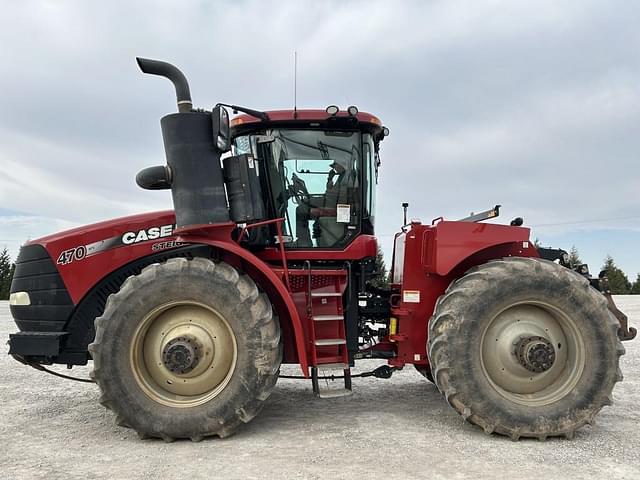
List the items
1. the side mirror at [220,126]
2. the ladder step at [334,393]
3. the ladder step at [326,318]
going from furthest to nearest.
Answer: the ladder step at [326,318] < the ladder step at [334,393] < the side mirror at [220,126]

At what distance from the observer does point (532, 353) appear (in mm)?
4465

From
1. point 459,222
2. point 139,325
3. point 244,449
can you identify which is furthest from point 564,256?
point 139,325

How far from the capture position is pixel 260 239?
524 centimetres

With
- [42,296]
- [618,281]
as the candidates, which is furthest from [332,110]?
[618,281]

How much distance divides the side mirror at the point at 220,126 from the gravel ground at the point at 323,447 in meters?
2.55

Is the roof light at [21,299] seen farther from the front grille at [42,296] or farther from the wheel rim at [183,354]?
the wheel rim at [183,354]

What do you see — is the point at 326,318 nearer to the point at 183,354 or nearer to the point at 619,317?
the point at 183,354

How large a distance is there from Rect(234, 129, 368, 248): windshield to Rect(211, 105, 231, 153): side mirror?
604mm

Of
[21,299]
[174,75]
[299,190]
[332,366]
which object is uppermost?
[174,75]

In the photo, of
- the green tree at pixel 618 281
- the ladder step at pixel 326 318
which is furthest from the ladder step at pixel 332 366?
the green tree at pixel 618 281

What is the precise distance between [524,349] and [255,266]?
8.04 ft

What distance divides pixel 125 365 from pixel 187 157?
1.86 meters

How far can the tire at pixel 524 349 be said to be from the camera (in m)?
4.39

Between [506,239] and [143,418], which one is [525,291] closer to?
[506,239]
